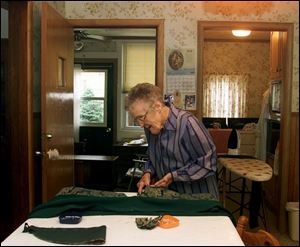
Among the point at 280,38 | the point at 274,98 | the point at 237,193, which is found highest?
the point at 280,38

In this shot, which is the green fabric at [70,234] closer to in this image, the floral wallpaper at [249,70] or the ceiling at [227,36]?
the ceiling at [227,36]

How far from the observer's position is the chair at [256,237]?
0.58 metres

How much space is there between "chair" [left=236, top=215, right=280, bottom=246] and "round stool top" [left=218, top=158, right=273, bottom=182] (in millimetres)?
966

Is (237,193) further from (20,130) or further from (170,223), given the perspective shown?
(170,223)

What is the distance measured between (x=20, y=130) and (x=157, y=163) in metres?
0.68

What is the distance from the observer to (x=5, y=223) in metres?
1.79

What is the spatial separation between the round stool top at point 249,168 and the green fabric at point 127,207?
92 cm

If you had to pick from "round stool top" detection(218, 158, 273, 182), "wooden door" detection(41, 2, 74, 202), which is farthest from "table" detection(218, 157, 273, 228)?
"wooden door" detection(41, 2, 74, 202)

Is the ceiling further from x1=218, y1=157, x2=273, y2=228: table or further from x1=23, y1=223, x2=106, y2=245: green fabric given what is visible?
x1=23, y1=223, x2=106, y2=245: green fabric

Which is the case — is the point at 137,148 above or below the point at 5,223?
above

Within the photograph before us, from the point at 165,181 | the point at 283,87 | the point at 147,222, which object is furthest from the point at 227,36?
the point at 147,222

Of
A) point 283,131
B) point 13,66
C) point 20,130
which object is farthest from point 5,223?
point 283,131

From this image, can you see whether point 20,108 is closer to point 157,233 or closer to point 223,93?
point 157,233

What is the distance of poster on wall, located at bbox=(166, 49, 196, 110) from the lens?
2084 mm
